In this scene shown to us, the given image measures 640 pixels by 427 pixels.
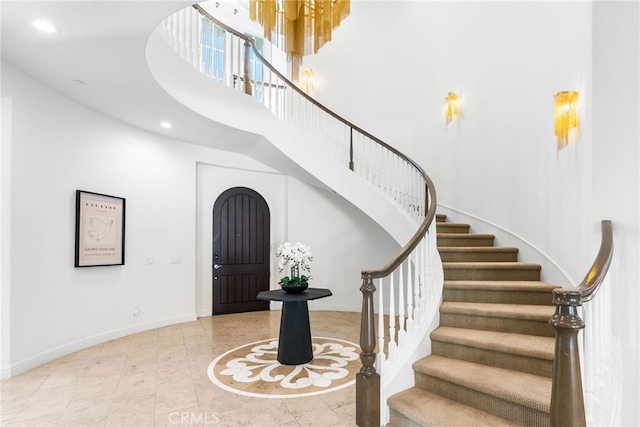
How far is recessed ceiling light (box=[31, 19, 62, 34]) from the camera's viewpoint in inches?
102

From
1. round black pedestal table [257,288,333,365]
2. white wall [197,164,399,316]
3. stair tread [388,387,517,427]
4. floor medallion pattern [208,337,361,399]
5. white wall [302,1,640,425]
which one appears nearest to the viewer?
white wall [302,1,640,425]

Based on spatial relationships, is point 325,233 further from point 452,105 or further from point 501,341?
point 501,341

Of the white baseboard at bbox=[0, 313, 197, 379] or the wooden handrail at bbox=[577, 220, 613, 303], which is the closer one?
the wooden handrail at bbox=[577, 220, 613, 303]

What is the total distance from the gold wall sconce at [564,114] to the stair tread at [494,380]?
248 centimetres

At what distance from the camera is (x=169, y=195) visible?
18.3ft

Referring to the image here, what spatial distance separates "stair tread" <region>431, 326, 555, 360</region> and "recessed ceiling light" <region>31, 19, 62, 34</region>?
12.4 feet

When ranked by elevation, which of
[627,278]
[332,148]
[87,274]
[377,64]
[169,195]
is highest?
[377,64]

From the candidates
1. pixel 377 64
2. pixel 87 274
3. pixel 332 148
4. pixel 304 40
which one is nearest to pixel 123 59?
pixel 304 40

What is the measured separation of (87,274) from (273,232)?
311cm

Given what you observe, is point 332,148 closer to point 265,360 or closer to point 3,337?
point 265,360

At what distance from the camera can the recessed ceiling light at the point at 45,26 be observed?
260 cm

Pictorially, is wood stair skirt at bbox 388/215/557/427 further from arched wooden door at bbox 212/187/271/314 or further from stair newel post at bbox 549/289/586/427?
arched wooden door at bbox 212/187/271/314

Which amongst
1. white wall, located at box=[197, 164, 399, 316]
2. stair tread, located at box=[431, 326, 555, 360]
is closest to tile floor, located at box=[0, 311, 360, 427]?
stair tread, located at box=[431, 326, 555, 360]

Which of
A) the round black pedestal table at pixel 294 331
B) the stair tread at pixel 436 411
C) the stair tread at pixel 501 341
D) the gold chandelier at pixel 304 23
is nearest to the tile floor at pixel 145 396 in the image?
the stair tread at pixel 436 411
